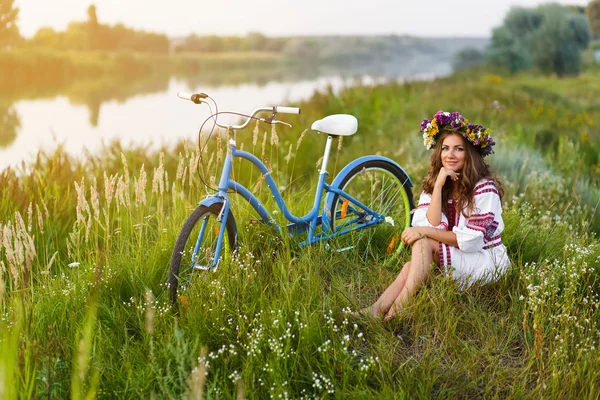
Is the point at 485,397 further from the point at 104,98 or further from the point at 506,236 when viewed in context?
the point at 104,98

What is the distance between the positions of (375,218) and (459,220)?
30.0 inches

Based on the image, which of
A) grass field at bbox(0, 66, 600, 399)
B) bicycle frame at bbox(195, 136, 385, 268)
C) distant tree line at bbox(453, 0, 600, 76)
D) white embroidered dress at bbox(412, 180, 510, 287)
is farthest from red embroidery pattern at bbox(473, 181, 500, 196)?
distant tree line at bbox(453, 0, 600, 76)

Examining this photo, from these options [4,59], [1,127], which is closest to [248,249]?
[1,127]

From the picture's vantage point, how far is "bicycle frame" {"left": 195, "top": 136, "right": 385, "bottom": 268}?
148 inches

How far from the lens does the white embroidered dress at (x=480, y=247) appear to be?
3863 mm

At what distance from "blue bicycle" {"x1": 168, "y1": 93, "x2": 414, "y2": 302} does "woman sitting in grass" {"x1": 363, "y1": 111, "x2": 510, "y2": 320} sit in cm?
40

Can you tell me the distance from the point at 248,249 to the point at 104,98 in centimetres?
1387

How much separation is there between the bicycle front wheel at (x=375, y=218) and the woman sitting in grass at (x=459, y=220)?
40cm

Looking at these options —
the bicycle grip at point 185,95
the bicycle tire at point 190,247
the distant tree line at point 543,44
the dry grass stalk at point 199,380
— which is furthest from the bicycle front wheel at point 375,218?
the distant tree line at point 543,44

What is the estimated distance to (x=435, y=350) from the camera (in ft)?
10.9

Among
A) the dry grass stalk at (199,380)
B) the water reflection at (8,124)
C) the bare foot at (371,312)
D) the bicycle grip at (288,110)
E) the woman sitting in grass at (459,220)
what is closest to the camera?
the dry grass stalk at (199,380)

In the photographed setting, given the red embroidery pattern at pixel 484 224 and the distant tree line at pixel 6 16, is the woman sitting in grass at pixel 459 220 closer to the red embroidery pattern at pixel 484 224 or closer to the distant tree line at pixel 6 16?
the red embroidery pattern at pixel 484 224

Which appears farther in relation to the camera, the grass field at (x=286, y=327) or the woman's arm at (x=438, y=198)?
the woman's arm at (x=438, y=198)

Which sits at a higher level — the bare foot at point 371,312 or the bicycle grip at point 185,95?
the bicycle grip at point 185,95
